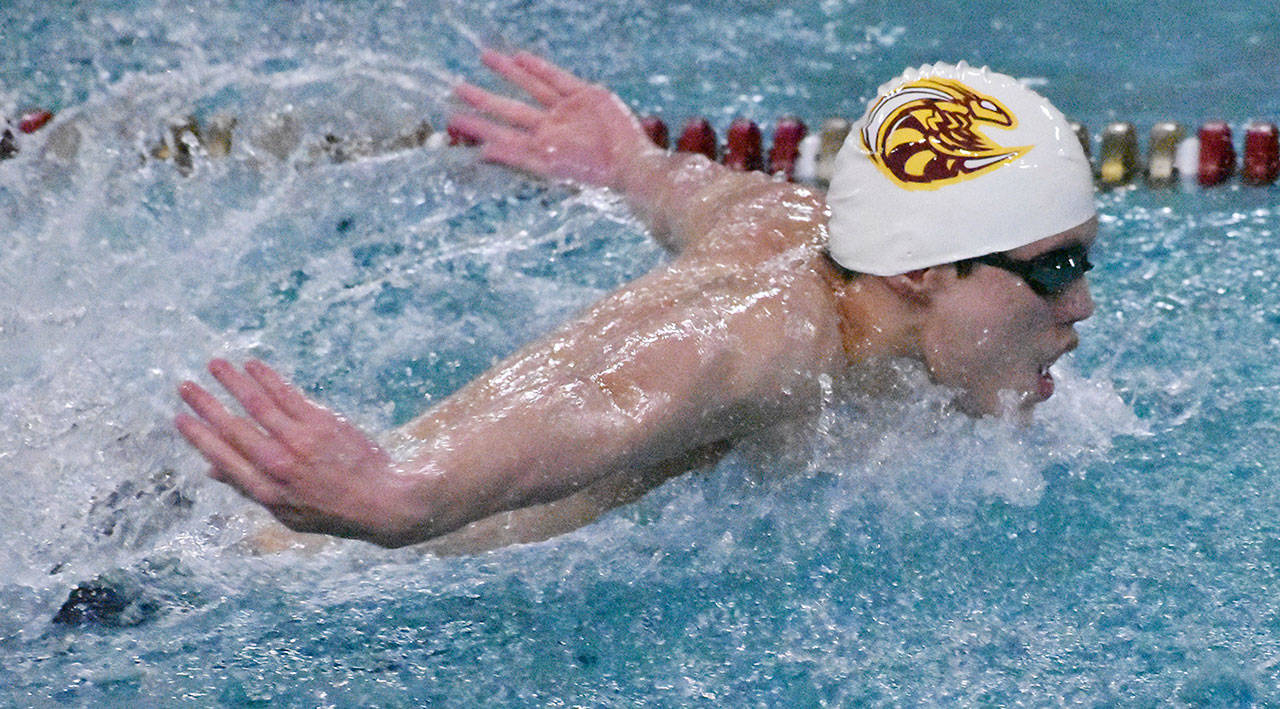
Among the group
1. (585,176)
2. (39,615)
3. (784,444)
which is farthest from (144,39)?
(784,444)

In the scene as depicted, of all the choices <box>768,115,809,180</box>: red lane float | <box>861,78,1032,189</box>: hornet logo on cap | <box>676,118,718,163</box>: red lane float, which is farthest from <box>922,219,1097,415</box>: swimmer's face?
<box>676,118,718,163</box>: red lane float

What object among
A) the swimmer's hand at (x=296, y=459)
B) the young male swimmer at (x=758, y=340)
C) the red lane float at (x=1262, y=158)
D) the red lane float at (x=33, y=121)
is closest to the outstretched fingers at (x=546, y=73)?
the young male swimmer at (x=758, y=340)

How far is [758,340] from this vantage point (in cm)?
200

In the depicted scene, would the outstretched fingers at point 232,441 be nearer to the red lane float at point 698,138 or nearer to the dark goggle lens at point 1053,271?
the dark goggle lens at point 1053,271

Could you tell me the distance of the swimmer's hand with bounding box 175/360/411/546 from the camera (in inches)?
65.6

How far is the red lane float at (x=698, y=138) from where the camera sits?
3607 millimetres

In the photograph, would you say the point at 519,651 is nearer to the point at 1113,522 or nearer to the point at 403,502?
the point at 403,502

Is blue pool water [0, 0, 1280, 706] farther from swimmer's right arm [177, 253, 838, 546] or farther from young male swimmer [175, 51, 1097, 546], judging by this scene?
swimmer's right arm [177, 253, 838, 546]

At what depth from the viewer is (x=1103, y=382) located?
2.67 metres

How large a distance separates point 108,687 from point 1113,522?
161cm

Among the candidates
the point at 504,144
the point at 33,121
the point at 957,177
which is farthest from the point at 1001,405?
the point at 33,121

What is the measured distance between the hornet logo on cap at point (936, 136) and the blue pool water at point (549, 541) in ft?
1.28

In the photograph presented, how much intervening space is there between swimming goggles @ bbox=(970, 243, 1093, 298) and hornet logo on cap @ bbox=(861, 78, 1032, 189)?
0.14 metres

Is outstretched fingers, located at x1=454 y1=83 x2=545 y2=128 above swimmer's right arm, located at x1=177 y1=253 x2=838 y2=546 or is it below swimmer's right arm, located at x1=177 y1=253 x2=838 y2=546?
above
